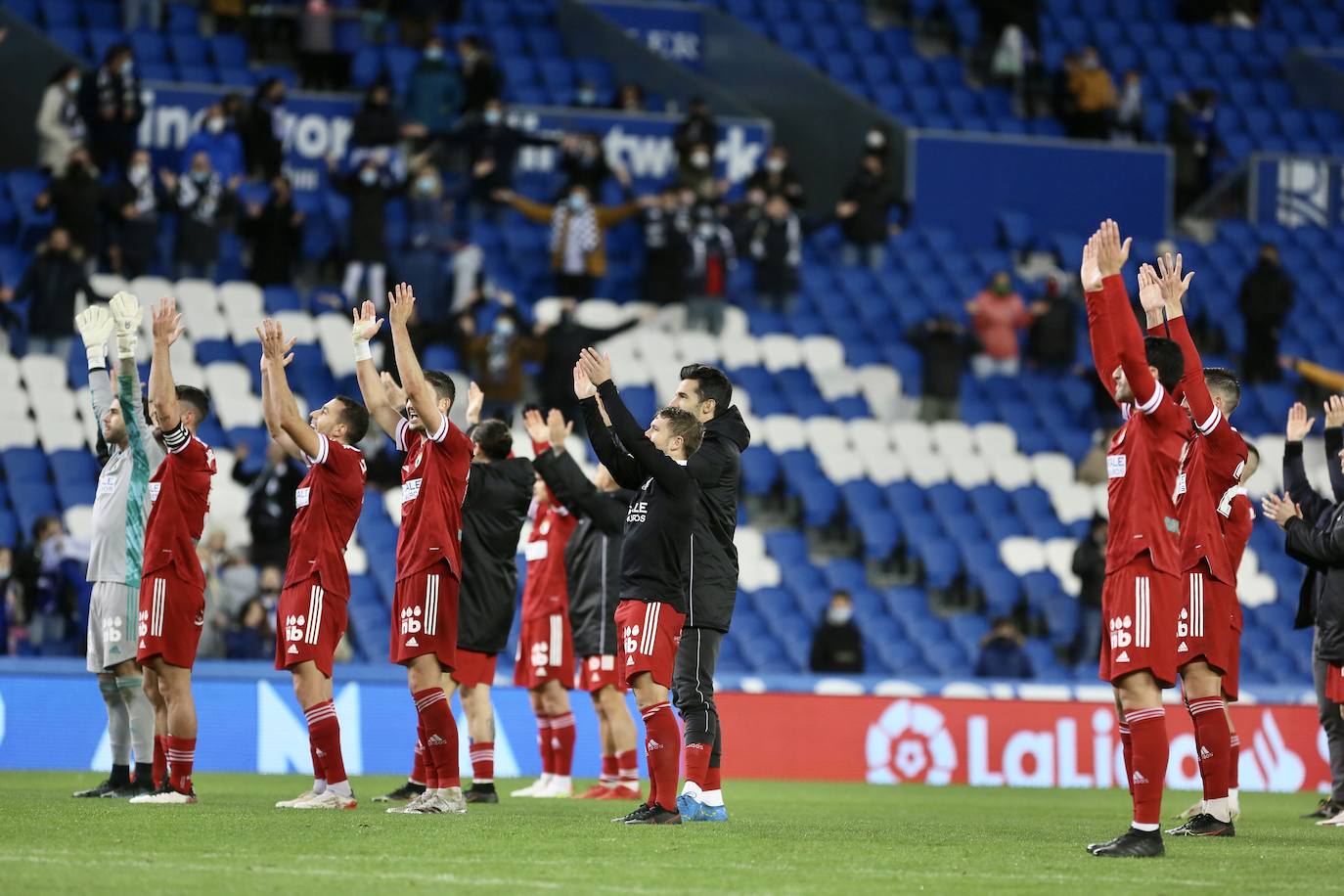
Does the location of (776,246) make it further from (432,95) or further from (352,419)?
(352,419)

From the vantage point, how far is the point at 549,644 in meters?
14.1

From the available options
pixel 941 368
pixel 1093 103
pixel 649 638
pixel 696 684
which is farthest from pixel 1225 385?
pixel 1093 103

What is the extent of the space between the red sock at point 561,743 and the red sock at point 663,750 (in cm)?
356

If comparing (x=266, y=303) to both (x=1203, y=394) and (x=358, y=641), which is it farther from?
(x=1203, y=394)

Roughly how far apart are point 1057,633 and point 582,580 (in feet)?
32.0

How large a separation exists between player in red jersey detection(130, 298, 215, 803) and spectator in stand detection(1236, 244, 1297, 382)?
61.5 feet

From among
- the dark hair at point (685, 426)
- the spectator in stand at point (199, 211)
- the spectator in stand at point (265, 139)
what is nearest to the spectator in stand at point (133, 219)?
the spectator in stand at point (199, 211)

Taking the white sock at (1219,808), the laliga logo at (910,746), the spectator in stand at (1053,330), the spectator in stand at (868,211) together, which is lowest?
the laliga logo at (910,746)

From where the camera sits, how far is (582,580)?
1428 cm

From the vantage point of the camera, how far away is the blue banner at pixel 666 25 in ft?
100

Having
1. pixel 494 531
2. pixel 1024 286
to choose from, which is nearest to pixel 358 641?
pixel 494 531

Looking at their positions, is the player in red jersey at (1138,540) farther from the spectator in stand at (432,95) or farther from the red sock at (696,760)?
the spectator in stand at (432,95)

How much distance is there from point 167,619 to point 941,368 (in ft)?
49.9

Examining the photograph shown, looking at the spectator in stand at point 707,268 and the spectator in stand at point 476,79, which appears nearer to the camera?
the spectator in stand at point 707,268
